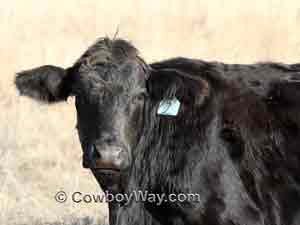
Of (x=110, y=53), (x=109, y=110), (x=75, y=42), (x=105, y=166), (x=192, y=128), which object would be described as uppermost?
(x=110, y=53)

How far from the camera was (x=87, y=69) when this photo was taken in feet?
22.3

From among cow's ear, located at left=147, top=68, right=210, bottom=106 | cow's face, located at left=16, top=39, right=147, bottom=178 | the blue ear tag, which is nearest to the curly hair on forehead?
cow's face, located at left=16, top=39, right=147, bottom=178

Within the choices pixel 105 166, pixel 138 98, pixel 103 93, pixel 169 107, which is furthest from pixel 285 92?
pixel 105 166

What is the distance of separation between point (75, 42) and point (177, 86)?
7.81 meters

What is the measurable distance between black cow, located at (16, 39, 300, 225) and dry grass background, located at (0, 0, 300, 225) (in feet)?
11.0

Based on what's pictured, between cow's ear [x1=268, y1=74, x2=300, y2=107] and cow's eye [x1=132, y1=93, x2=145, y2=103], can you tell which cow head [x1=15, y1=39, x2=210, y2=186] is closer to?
cow's eye [x1=132, y1=93, x2=145, y2=103]

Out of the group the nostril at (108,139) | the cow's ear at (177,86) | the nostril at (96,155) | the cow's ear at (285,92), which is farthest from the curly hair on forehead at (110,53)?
the cow's ear at (285,92)

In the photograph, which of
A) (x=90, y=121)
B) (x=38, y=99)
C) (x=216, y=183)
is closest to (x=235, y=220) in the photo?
(x=216, y=183)

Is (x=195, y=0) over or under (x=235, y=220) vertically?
over

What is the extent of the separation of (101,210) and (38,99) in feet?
9.45

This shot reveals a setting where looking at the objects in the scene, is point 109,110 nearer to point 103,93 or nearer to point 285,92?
point 103,93

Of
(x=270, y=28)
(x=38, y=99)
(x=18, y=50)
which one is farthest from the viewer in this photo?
(x=270, y=28)

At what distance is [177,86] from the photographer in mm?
6793

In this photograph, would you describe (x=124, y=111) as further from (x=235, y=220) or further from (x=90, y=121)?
(x=235, y=220)
